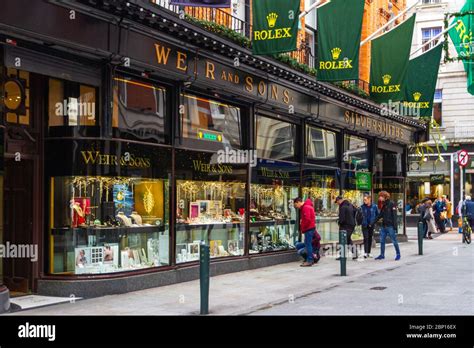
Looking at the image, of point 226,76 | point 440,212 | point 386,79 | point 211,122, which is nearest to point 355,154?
point 386,79

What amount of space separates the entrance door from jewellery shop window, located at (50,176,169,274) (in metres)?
0.40

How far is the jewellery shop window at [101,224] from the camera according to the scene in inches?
426

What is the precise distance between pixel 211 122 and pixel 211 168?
3.37ft

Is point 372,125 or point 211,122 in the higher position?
point 372,125

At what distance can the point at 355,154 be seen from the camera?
21750 mm

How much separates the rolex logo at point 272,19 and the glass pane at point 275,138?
3.02m

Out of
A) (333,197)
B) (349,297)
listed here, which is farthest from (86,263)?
(333,197)

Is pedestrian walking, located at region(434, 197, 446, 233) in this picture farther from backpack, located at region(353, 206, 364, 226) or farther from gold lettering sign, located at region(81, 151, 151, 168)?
gold lettering sign, located at region(81, 151, 151, 168)

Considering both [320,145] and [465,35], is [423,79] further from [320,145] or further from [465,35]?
[465,35]

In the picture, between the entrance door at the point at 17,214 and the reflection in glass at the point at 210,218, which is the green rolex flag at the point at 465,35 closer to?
the reflection in glass at the point at 210,218

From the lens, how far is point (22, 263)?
1070cm

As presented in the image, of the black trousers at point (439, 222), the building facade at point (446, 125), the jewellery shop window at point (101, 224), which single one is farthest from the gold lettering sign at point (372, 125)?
the building facade at point (446, 125)

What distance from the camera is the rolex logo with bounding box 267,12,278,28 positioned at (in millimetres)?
13195

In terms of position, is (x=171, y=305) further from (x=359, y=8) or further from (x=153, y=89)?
(x=359, y=8)
